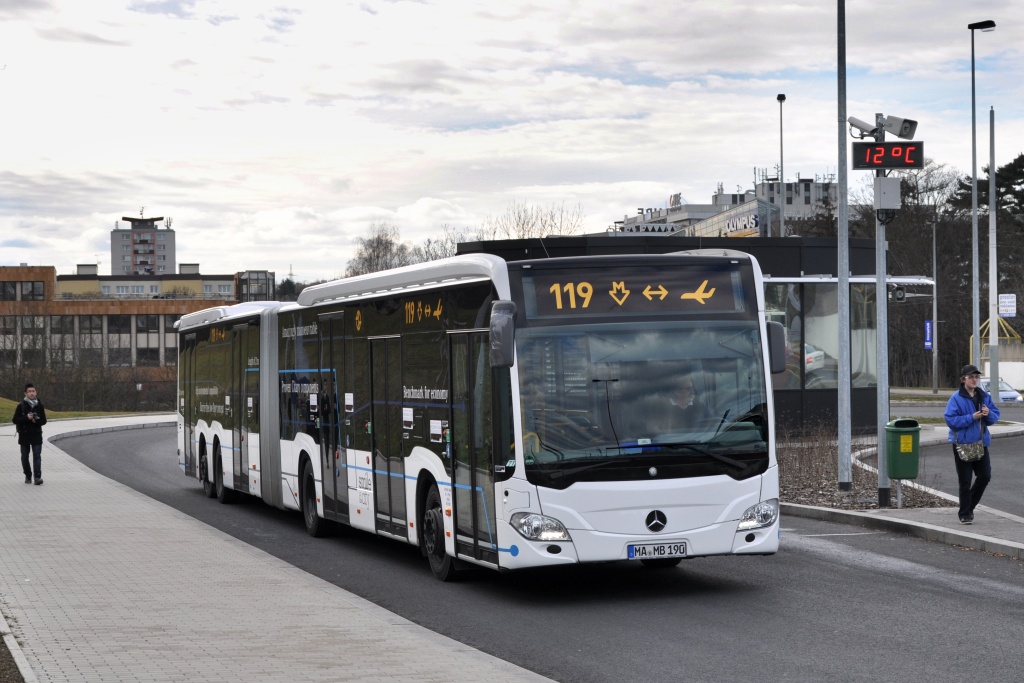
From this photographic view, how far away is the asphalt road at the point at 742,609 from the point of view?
8.41 m

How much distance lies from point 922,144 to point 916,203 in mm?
65989

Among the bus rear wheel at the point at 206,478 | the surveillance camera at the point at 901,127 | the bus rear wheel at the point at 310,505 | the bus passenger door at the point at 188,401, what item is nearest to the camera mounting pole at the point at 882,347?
the surveillance camera at the point at 901,127

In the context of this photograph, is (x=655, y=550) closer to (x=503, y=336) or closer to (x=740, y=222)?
(x=503, y=336)

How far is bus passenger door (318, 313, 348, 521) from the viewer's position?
15242 mm

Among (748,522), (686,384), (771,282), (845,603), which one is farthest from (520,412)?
(771,282)

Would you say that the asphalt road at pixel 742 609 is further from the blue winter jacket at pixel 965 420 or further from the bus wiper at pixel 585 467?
the blue winter jacket at pixel 965 420

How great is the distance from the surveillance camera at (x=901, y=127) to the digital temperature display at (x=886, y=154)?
2.10ft

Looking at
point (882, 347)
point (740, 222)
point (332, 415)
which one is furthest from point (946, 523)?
point (740, 222)

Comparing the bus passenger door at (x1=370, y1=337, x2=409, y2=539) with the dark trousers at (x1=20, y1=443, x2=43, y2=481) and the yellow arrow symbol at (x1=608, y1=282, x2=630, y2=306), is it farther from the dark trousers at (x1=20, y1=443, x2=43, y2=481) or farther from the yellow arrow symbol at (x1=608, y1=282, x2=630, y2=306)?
the dark trousers at (x1=20, y1=443, x2=43, y2=481)

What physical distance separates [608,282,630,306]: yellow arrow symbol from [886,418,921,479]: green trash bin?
5.77 m

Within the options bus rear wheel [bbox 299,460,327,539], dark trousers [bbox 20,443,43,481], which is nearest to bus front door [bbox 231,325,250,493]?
bus rear wheel [bbox 299,460,327,539]

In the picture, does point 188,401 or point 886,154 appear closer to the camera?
point 886,154

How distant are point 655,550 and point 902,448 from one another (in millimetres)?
5992

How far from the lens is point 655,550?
1074cm
